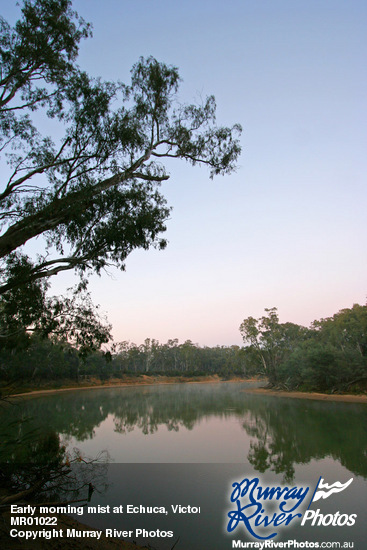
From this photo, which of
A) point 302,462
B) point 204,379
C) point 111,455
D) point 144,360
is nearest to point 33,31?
point 111,455

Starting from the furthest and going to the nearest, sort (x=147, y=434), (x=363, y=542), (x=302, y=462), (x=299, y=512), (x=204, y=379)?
(x=204, y=379) → (x=147, y=434) → (x=302, y=462) → (x=299, y=512) → (x=363, y=542)

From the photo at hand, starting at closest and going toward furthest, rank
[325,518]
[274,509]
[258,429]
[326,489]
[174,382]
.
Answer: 1. [325,518]
2. [274,509]
3. [326,489]
4. [258,429]
5. [174,382]

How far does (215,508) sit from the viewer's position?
4648 mm

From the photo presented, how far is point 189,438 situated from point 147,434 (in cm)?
175

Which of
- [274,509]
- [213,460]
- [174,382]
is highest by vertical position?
[274,509]

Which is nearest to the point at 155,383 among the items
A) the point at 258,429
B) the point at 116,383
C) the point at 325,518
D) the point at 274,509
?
the point at 116,383

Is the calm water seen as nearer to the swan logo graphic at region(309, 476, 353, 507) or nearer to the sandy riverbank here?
the swan logo graphic at region(309, 476, 353, 507)

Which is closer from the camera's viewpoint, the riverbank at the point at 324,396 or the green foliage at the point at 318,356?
the riverbank at the point at 324,396

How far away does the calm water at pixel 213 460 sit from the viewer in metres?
4.18

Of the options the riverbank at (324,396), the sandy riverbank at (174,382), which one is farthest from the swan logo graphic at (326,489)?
the riverbank at (324,396)

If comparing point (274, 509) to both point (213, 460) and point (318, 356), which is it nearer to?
point (213, 460)

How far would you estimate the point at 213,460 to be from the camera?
23.6 feet

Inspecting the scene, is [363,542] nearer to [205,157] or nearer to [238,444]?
[238,444]

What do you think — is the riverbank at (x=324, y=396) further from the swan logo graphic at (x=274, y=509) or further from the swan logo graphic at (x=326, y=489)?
the swan logo graphic at (x=274, y=509)
